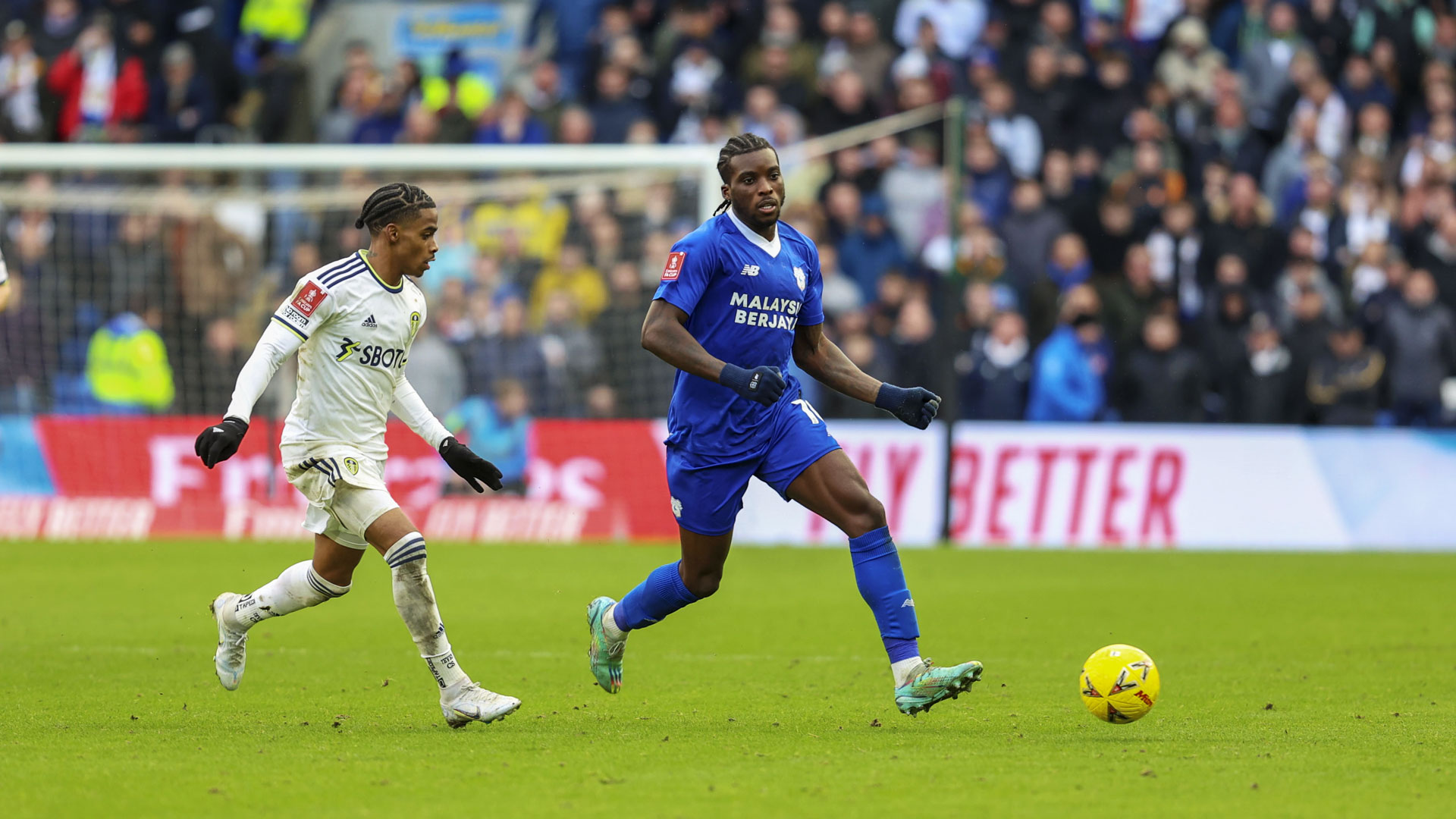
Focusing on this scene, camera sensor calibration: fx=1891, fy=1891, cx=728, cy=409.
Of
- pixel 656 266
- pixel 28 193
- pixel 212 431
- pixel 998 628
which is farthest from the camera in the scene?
pixel 28 193

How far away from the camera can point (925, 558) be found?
53.9 ft

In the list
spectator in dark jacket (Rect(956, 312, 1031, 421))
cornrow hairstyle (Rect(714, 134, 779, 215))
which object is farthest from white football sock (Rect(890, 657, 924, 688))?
spectator in dark jacket (Rect(956, 312, 1031, 421))

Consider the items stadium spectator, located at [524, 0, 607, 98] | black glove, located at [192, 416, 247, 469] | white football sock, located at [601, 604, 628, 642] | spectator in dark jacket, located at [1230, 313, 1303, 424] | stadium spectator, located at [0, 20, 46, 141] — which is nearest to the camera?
black glove, located at [192, 416, 247, 469]

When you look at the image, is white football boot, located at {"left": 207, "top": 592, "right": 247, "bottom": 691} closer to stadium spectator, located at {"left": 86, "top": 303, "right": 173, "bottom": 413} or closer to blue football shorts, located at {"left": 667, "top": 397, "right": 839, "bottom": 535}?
blue football shorts, located at {"left": 667, "top": 397, "right": 839, "bottom": 535}

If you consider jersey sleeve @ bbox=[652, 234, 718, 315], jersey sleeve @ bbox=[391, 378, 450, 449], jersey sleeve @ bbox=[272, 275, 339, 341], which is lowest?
jersey sleeve @ bbox=[391, 378, 450, 449]

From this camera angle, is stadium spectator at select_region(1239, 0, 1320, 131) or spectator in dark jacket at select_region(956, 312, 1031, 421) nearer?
spectator in dark jacket at select_region(956, 312, 1031, 421)

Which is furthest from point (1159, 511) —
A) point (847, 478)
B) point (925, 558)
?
point (847, 478)

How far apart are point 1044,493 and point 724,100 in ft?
20.9

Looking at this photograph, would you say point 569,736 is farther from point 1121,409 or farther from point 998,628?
point 1121,409

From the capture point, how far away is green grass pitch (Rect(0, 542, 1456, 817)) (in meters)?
6.16

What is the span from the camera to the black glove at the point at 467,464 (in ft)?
26.4

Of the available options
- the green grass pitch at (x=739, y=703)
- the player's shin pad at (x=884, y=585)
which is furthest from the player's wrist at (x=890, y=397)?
the green grass pitch at (x=739, y=703)

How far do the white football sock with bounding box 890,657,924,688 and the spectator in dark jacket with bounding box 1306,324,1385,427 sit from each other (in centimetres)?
1228

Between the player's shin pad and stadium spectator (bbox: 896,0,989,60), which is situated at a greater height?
stadium spectator (bbox: 896,0,989,60)
